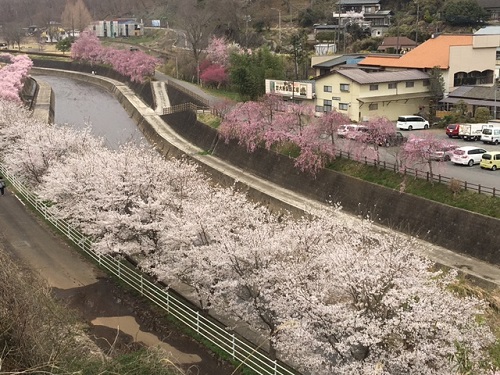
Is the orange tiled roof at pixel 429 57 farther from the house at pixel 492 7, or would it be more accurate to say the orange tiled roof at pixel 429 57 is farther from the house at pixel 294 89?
the house at pixel 492 7

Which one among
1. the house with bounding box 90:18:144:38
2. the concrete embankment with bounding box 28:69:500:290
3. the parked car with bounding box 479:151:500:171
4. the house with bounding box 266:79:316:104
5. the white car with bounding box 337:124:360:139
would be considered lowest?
the concrete embankment with bounding box 28:69:500:290

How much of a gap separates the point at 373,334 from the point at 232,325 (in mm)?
4968

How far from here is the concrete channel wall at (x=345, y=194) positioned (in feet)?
58.5

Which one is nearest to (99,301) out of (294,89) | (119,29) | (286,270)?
(286,270)

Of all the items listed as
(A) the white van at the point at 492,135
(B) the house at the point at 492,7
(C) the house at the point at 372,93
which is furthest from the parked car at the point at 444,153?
(B) the house at the point at 492,7

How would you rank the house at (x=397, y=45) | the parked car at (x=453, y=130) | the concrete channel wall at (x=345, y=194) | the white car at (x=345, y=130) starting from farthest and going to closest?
the house at (x=397, y=45) → the parked car at (x=453, y=130) → the white car at (x=345, y=130) → the concrete channel wall at (x=345, y=194)

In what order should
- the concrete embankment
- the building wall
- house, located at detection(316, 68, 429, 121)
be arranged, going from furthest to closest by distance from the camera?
the building wall
house, located at detection(316, 68, 429, 121)
the concrete embankment

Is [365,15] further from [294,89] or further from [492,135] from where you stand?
[492,135]

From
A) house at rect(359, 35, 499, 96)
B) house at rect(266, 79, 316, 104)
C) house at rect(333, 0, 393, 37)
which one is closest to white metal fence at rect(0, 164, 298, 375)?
house at rect(266, 79, 316, 104)

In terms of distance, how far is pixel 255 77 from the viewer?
37312mm

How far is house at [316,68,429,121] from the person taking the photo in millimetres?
30484

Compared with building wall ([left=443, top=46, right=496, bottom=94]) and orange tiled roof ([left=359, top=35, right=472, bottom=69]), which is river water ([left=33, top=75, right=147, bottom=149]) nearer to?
orange tiled roof ([left=359, top=35, right=472, bottom=69])

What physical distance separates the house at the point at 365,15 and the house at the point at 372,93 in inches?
1007

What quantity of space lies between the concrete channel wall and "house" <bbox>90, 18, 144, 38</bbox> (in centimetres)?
6375
